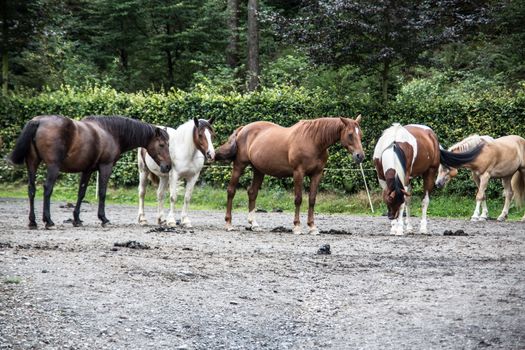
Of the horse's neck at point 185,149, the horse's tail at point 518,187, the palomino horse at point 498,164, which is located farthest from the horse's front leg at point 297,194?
the horse's tail at point 518,187

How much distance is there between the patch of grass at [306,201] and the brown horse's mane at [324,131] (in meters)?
6.16

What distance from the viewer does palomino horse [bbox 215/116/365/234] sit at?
1568cm

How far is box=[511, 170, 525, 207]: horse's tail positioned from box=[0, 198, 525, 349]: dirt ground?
636 cm

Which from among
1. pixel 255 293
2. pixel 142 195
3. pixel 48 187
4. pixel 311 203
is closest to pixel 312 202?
pixel 311 203

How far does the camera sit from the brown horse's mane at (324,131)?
15.7 meters

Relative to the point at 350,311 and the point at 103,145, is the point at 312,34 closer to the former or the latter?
the point at 103,145

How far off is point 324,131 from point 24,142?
18.1ft

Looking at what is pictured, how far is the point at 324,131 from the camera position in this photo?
1577 centimetres

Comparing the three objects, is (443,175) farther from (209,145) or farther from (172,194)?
(172,194)

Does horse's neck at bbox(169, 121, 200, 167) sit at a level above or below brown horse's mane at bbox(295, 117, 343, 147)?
below

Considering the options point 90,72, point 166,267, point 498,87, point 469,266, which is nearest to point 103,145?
point 166,267

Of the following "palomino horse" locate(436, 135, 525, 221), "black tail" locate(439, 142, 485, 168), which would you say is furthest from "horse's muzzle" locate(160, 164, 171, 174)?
"palomino horse" locate(436, 135, 525, 221)

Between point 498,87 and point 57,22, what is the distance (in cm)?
1906

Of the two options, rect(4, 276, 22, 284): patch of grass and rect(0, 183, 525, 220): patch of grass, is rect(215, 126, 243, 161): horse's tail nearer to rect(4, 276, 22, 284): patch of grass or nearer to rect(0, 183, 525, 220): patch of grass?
rect(0, 183, 525, 220): patch of grass
